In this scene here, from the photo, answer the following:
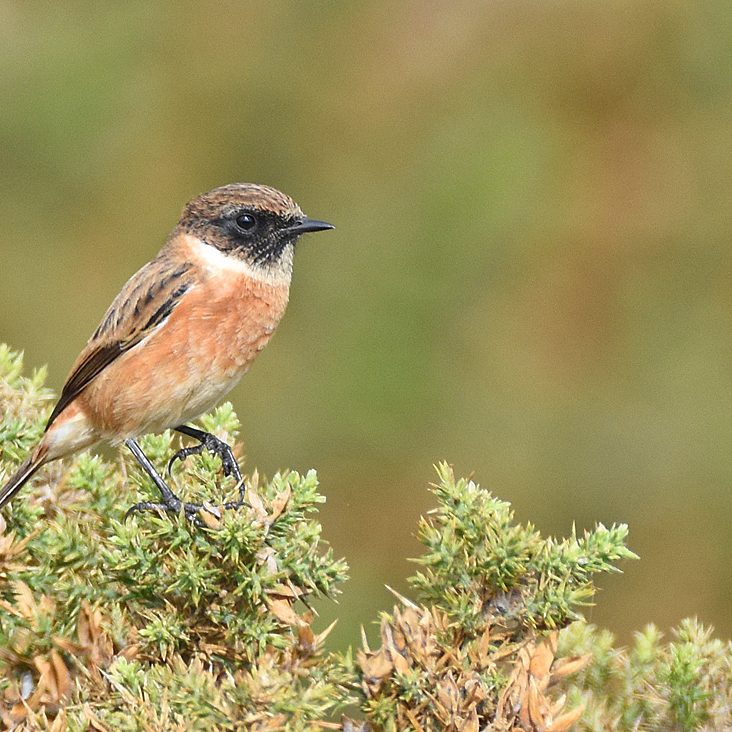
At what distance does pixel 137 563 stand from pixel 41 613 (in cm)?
24

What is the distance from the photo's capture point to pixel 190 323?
466 centimetres

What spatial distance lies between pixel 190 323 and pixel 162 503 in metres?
1.51

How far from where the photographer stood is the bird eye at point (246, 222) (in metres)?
4.96

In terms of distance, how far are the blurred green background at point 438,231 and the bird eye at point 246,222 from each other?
2525mm

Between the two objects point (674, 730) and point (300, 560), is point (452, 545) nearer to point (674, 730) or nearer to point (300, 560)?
point (300, 560)

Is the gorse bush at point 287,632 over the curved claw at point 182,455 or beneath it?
beneath

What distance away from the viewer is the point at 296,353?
25.4 ft

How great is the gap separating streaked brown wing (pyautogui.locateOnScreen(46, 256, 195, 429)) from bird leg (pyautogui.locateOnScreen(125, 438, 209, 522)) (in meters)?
1.04

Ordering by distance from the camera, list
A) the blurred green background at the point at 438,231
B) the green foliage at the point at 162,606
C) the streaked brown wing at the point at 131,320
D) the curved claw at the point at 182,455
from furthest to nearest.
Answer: the blurred green background at the point at 438,231 < the streaked brown wing at the point at 131,320 < the curved claw at the point at 182,455 < the green foliage at the point at 162,606

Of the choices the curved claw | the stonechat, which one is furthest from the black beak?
the curved claw

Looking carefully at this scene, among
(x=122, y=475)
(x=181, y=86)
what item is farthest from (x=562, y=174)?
(x=122, y=475)

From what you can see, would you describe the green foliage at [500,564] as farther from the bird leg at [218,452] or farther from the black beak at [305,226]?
the black beak at [305,226]

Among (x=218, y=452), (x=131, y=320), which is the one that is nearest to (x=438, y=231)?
(x=131, y=320)

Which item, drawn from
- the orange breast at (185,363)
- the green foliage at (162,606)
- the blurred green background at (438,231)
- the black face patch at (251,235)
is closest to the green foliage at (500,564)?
the green foliage at (162,606)
